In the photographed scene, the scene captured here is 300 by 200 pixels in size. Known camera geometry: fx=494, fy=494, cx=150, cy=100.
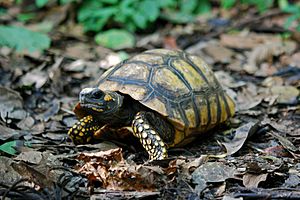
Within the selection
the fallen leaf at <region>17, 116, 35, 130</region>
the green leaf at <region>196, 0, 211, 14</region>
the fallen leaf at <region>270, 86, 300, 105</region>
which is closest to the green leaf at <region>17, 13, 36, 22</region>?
the green leaf at <region>196, 0, 211, 14</region>

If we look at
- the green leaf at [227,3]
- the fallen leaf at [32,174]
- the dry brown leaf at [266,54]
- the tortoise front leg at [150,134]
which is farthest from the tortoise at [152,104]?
the green leaf at [227,3]

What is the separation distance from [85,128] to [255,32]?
18.4 ft

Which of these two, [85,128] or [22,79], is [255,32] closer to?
[22,79]

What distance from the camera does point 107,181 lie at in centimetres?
337

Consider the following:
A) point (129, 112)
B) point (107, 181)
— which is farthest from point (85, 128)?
point (107, 181)

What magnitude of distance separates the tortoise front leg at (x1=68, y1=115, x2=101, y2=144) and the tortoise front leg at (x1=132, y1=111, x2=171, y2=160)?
43cm

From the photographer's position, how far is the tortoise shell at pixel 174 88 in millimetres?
4297

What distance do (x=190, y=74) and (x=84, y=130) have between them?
113 centimetres

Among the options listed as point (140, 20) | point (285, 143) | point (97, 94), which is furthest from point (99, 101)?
point (140, 20)

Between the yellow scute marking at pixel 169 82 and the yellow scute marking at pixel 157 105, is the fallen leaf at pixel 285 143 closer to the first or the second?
the yellow scute marking at pixel 169 82

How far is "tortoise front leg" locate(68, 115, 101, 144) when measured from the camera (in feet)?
14.6

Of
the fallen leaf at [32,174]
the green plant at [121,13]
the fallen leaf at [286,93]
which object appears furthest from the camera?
the green plant at [121,13]

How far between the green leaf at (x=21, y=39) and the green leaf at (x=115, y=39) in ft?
5.49

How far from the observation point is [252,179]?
3449 millimetres
